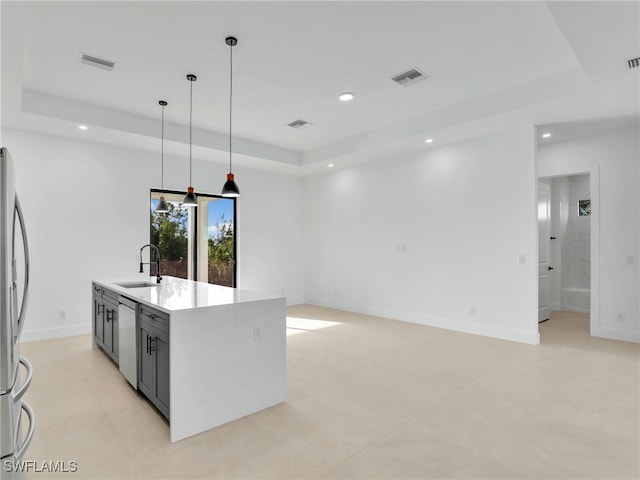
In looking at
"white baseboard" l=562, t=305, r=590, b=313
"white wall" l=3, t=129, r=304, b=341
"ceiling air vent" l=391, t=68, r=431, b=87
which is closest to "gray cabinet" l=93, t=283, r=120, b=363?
"white wall" l=3, t=129, r=304, b=341

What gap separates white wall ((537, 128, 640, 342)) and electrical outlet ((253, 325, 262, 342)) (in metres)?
4.96

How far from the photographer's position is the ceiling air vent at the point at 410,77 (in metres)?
3.99

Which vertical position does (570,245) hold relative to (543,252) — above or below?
above

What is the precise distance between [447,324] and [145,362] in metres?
4.40

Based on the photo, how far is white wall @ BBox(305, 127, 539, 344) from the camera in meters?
5.10

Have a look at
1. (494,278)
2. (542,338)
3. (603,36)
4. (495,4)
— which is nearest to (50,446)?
(495,4)

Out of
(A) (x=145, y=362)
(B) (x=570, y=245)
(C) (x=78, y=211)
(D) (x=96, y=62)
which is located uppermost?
(D) (x=96, y=62)

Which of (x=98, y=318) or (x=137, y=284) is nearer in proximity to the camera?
(x=137, y=284)

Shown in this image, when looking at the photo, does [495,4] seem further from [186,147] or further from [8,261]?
[186,147]

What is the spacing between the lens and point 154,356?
2.84 metres

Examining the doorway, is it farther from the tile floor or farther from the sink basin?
the sink basin

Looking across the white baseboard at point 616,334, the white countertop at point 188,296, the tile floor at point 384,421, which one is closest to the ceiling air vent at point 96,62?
the white countertop at point 188,296

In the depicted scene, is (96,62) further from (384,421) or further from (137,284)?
(384,421)

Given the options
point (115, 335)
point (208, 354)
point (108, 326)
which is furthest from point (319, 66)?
point (108, 326)
